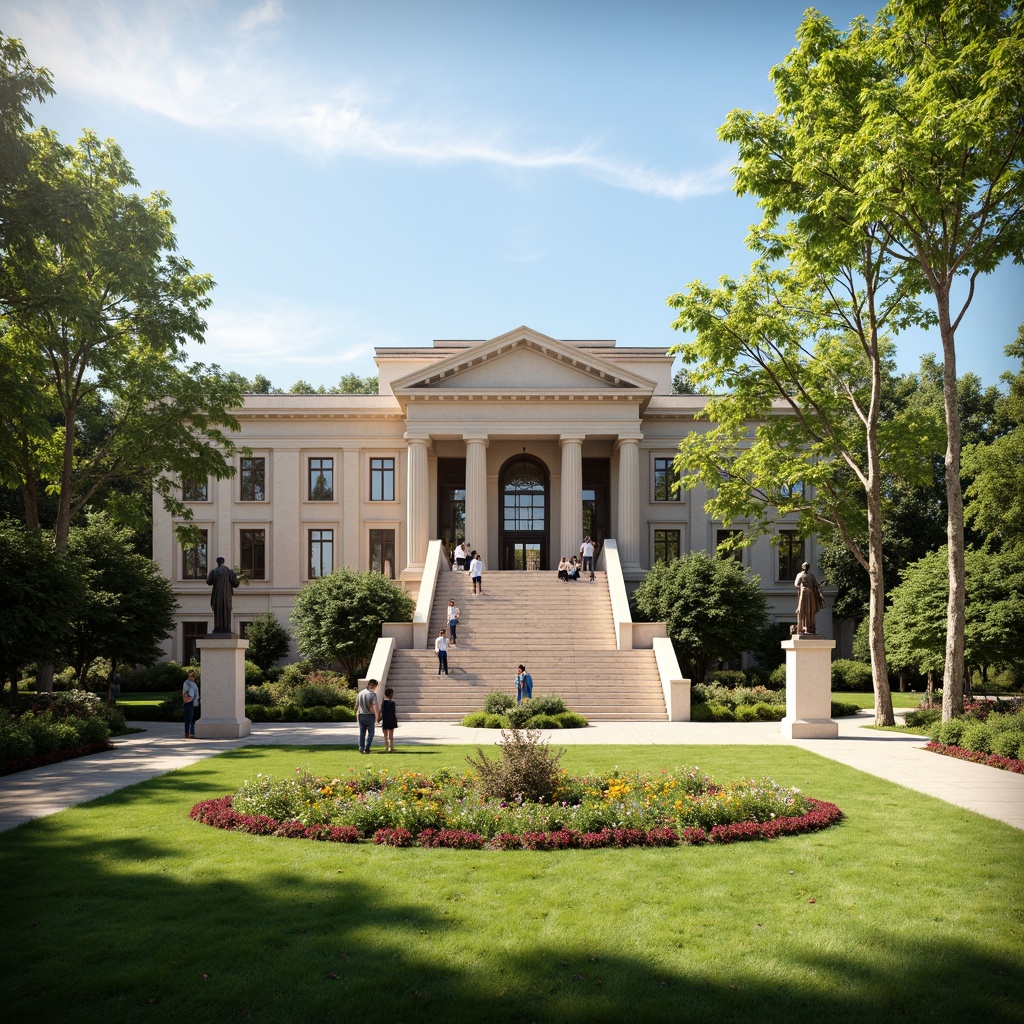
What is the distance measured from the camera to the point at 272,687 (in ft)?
100

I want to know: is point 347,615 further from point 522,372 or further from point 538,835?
point 538,835

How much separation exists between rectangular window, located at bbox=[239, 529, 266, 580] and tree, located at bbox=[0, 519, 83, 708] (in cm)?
2113

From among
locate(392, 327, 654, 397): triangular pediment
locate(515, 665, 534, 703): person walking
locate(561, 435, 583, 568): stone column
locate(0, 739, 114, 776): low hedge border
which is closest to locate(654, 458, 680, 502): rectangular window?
locate(392, 327, 654, 397): triangular pediment

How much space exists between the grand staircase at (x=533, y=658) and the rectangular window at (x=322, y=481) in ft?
38.4

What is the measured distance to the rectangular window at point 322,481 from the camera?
4500cm

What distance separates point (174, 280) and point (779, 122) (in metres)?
19.0

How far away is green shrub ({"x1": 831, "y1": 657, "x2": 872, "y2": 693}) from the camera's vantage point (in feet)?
122

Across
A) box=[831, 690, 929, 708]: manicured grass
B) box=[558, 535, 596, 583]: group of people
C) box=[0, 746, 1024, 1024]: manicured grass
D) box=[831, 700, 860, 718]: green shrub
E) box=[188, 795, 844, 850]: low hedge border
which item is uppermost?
box=[558, 535, 596, 583]: group of people

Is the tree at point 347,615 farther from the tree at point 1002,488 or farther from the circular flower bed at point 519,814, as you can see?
the tree at point 1002,488

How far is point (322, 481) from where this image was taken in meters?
45.0

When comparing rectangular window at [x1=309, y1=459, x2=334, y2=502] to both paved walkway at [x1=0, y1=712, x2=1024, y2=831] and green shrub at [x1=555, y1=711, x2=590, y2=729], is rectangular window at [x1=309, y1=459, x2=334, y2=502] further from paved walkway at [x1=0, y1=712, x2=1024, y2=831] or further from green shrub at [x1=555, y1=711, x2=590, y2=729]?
green shrub at [x1=555, y1=711, x2=590, y2=729]

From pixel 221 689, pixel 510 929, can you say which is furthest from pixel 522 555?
pixel 510 929

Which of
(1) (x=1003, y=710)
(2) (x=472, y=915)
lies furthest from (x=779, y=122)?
(2) (x=472, y=915)

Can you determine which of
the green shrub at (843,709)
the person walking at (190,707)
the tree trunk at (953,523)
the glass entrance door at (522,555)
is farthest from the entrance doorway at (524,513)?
the tree trunk at (953,523)
